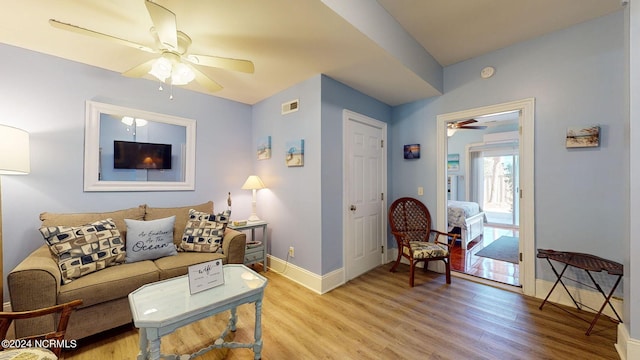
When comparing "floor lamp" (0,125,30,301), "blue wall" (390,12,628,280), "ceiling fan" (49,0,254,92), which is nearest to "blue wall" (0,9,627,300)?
"blue wall" (390,12,628,280)

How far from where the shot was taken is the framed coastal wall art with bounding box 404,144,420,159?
135 inches

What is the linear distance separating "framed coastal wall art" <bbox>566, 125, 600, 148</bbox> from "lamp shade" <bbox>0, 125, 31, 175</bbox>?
479 cm

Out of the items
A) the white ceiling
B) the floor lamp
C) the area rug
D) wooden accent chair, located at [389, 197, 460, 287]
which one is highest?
the white ceiling

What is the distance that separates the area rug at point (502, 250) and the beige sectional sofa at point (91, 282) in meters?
3.93

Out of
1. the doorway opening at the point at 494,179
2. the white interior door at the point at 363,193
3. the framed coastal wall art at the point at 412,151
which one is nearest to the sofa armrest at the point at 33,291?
the white interior door at the point at 363,193

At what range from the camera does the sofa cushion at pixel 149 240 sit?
2297 millimetres

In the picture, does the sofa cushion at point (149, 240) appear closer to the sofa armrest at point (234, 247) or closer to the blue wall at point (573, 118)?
the sofa armrest at point (234, 247)

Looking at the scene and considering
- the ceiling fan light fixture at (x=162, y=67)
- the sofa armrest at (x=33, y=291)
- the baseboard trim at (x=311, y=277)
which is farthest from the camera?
the baseboard trim at (x=311, y=277)

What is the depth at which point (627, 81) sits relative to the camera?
1.67m

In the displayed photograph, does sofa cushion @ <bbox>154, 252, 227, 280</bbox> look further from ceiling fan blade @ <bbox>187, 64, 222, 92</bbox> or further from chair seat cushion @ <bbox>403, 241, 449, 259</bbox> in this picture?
chair seat cushion @ <bbox>403, 241, 449, 259</bbox>

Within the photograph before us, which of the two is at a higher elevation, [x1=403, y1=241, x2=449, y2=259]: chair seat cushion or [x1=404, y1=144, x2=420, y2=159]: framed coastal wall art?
[x1=404, y1=144, x2=420, y2=159]: framed coastal wall art

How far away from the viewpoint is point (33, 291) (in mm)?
1604

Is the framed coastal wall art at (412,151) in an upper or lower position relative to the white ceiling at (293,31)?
lower

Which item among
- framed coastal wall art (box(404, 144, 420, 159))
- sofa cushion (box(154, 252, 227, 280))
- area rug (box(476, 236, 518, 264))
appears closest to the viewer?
sofa cushion (box(154, 252, 227, 280))
